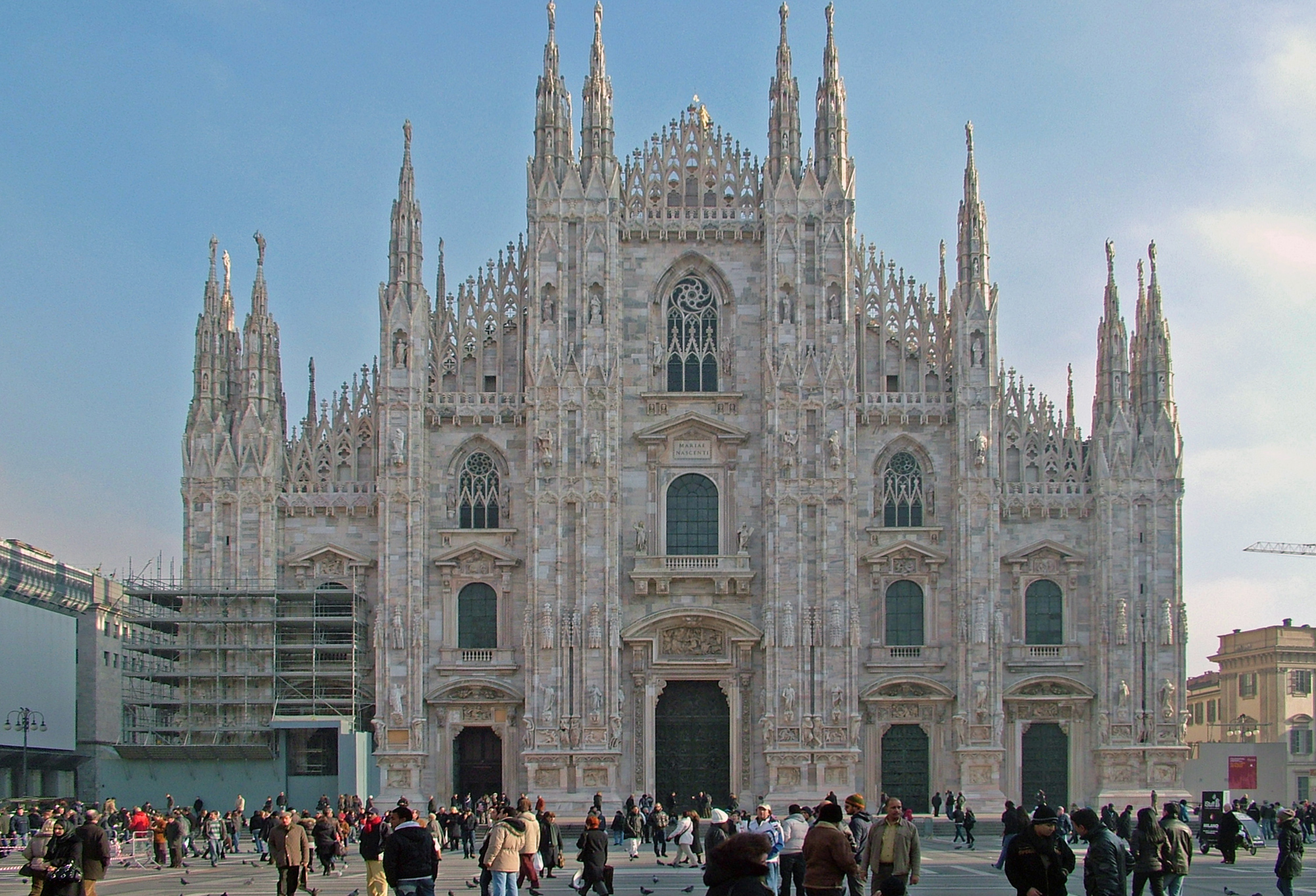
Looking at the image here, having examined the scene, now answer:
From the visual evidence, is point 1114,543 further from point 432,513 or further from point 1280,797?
point 432,513

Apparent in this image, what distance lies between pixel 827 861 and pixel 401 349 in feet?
120

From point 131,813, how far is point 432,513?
1228 centimetres

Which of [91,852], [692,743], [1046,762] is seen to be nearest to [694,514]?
[692,743]

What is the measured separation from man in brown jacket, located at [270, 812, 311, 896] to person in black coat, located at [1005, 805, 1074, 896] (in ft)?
39.7

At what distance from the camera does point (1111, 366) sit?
169 ft

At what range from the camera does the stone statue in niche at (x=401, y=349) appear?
50.4m

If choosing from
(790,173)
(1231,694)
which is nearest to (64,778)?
(790,173)

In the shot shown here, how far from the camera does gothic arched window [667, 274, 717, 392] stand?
51.4 metres

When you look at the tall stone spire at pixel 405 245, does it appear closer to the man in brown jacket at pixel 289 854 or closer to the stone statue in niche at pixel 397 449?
the stone statue in niche at pixel 397 449

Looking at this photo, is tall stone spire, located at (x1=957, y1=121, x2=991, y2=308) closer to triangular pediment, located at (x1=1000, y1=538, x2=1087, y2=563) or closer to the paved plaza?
triangular pediment, located at (x1=1000, y1=538, x2=1087, y2=563)

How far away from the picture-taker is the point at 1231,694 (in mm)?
85312

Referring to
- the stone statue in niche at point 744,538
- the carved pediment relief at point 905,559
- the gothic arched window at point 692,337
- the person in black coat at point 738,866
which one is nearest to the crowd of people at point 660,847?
the person in black coat at point 738,866

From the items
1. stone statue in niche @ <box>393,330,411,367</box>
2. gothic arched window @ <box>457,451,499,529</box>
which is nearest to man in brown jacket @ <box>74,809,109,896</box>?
gothic arched window @ <box>457,451,499,529</box>

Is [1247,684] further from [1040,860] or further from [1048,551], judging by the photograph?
[1040,860]
